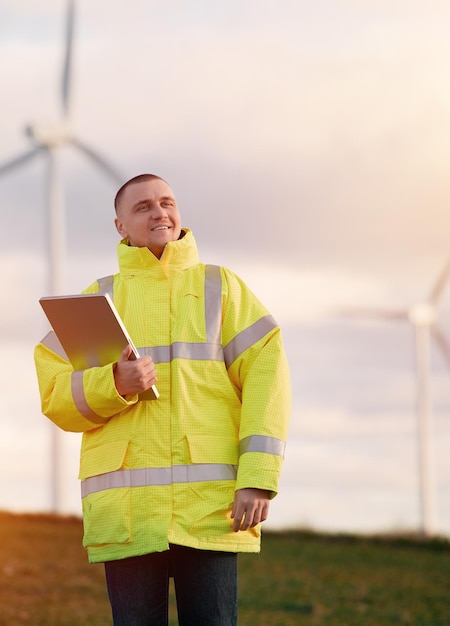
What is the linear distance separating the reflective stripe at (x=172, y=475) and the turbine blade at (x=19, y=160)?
19.4 metres

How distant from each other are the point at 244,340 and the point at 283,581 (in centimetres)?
1240

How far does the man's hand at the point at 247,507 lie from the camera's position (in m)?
4.77

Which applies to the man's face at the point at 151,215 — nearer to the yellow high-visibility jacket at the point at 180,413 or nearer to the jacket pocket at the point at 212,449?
the yellow high-visibility jacket at the point at 180,413

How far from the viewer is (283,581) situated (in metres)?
16.8

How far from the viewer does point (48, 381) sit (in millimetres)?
5238

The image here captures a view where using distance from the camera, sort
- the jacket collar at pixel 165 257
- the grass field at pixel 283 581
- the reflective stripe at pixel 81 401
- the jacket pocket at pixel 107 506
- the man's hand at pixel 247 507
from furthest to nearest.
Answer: the grass field at pixel 283 581
the jacket collar at pixel 165 257
the reflective stripe at pixel 81 401
the jacket pocket at pixel 107 506
the man's hand at pixel 247 507

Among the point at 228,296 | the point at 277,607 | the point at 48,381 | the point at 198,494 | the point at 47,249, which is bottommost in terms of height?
the point at 277,607

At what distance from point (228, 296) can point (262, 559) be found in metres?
14.6

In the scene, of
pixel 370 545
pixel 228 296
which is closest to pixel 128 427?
pixel 228 296

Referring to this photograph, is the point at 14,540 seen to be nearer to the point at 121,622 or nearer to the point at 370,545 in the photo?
the point at 370,545

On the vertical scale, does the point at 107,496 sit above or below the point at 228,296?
below

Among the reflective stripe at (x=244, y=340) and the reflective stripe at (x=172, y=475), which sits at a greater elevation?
the reflective stripe at (x=244, y=340)

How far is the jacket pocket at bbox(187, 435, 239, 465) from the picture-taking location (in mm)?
4848

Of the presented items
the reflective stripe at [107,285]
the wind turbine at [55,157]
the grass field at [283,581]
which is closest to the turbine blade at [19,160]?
the wind turbine at [55,157]
